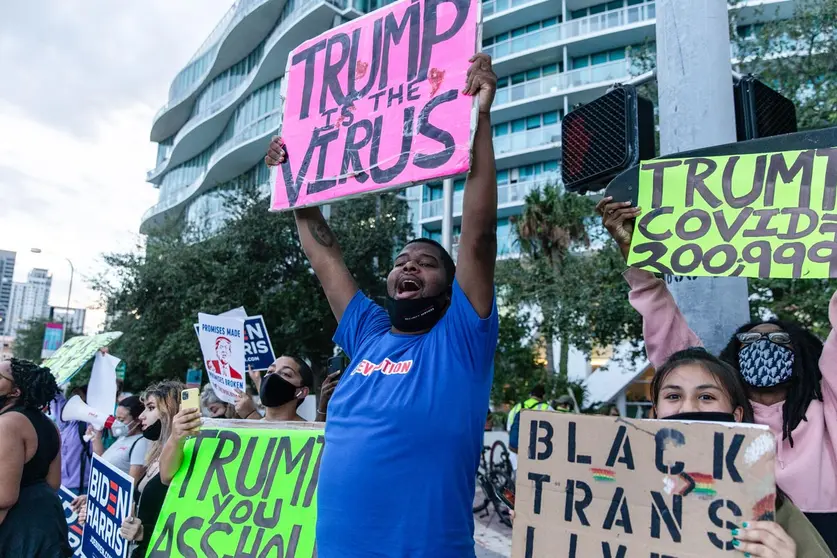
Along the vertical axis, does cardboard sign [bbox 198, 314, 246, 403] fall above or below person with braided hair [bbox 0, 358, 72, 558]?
above

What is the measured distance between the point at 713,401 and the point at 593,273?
1053cm

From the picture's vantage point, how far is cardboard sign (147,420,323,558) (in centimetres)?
274

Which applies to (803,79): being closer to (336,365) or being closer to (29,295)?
(336,365)

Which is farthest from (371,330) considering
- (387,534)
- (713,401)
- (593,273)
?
(593,273)

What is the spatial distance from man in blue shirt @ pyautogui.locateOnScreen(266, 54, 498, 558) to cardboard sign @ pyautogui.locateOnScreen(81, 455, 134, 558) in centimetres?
183

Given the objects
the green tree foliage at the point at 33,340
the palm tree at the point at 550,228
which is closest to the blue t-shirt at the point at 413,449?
the palm tree at the point at 550,228

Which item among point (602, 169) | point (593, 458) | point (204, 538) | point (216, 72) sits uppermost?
point (216, 72)

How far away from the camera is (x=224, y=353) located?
5730mm

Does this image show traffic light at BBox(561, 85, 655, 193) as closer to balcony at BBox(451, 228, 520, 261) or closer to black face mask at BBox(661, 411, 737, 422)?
black face mask at BBox(661, 411, 737, 422)

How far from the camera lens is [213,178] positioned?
1588 inches

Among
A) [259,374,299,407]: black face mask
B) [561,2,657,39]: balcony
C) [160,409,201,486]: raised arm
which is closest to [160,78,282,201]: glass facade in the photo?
[561,2,657,39]: balcony

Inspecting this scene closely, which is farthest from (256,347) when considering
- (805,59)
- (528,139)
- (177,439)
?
(528,139)

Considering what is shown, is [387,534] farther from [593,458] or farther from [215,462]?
[215,462]

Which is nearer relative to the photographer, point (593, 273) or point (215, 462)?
point (215, 462)
